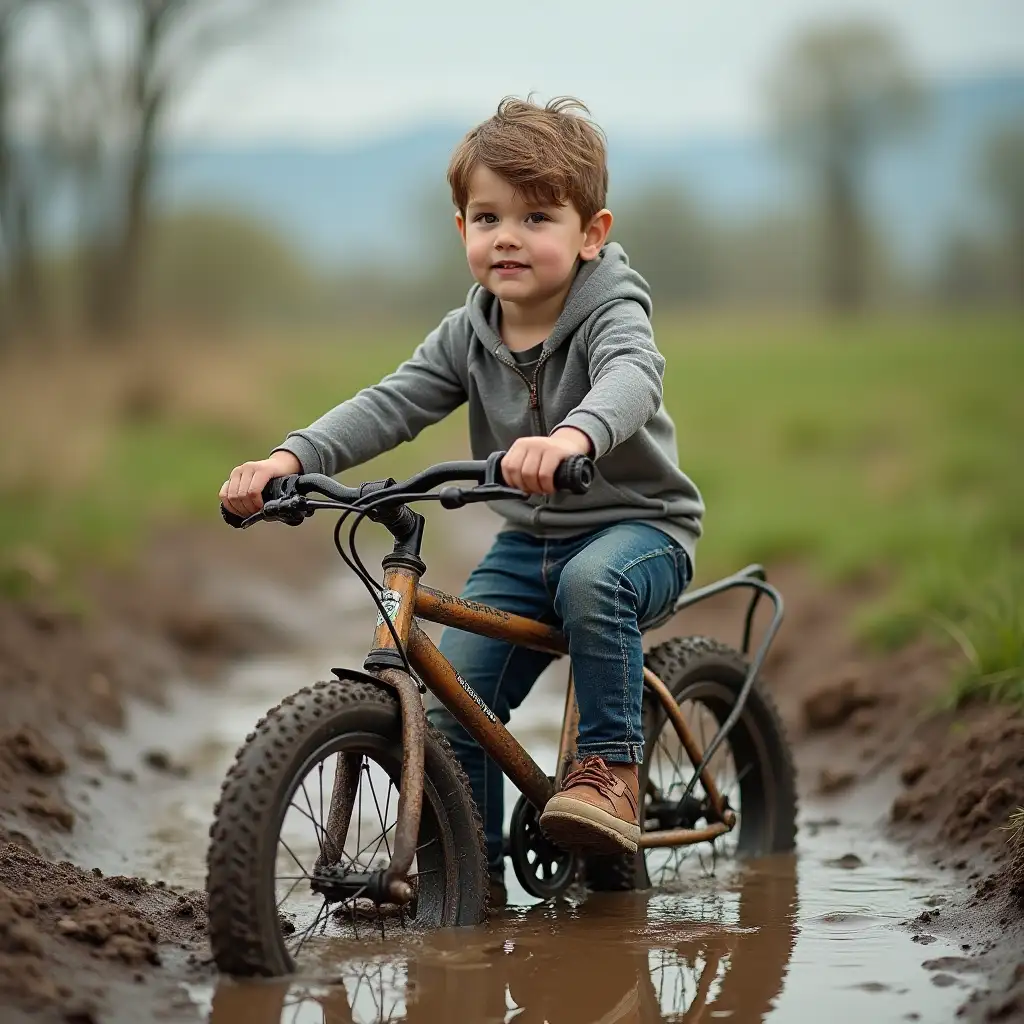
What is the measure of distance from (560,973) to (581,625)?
2.73ft

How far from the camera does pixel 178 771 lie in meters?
5.66

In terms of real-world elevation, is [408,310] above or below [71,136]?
above

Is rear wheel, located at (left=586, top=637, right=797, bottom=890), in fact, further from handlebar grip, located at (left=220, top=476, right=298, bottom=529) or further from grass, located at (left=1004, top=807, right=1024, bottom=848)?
handlebar grip, located at (left=220, top=476, right=298, bottom=529)

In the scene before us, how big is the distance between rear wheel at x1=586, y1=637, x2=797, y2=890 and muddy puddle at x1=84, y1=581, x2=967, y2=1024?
0.32 feet

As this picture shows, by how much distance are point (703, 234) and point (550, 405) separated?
59703 mm

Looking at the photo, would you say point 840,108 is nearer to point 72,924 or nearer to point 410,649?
point 410,649

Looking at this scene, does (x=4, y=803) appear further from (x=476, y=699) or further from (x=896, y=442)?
(x=896, y=442)

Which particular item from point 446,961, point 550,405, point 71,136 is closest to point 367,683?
point 446,961

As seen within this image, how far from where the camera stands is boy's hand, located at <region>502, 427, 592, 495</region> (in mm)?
3086

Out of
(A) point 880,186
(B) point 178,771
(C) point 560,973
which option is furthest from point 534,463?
(A) point 880,186

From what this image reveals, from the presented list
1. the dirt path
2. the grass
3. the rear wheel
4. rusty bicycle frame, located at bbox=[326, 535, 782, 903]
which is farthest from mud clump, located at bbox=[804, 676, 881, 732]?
the grass

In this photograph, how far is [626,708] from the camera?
146 inches

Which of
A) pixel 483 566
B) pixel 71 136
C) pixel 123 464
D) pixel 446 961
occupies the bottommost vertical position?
pixel 446 961

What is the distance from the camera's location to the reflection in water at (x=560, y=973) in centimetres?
299
